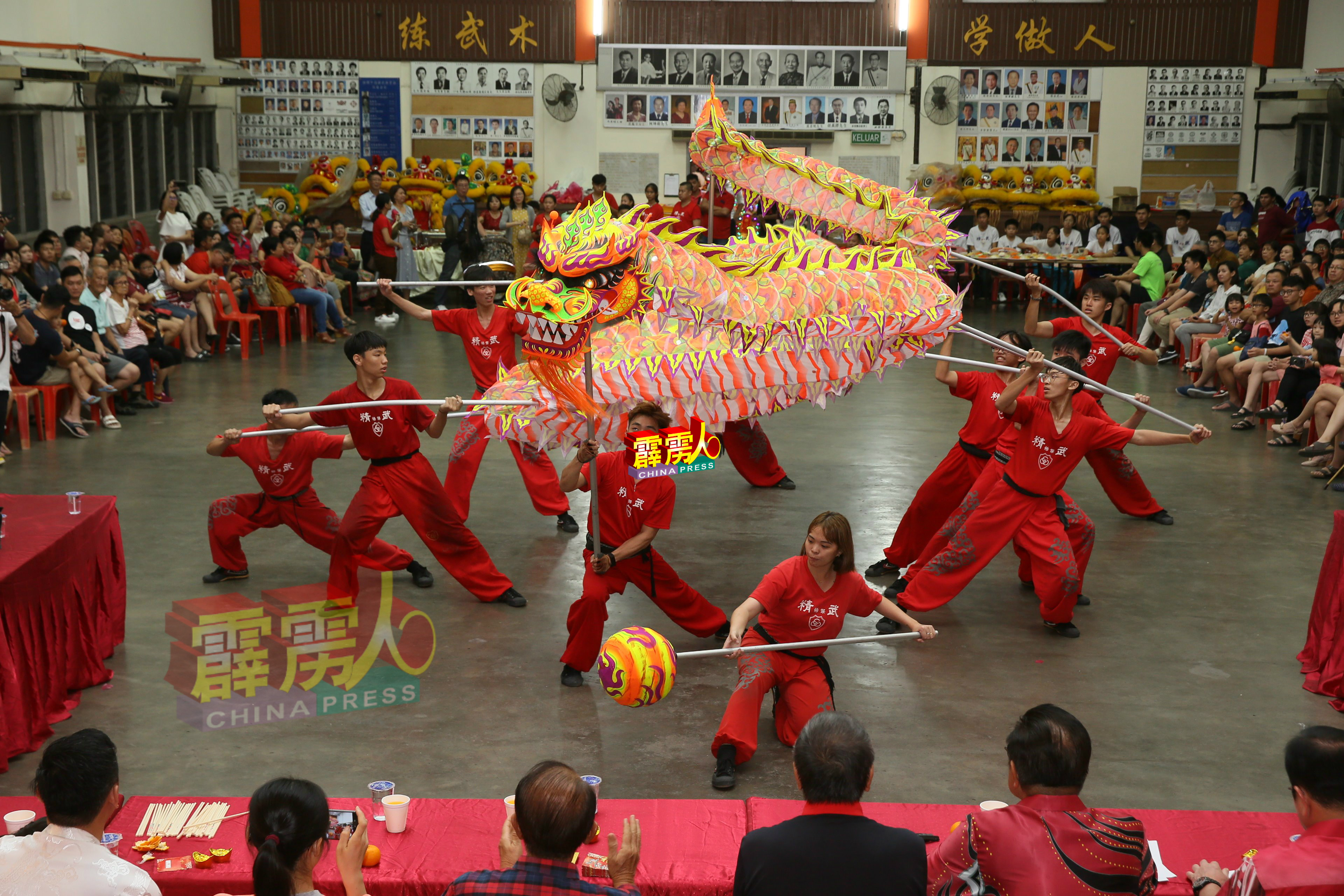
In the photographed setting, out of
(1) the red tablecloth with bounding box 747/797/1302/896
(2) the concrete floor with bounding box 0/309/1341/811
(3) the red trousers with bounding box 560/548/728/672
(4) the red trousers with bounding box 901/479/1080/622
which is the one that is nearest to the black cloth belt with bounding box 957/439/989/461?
(4) the red trousers with bounding box 901/479/1080/622

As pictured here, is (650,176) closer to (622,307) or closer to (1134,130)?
(1134,130)

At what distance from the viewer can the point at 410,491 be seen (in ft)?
18.4

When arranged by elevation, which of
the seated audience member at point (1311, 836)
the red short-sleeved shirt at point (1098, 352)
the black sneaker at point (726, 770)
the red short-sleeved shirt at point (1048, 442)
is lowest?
the black sneaker at point (726, 770)

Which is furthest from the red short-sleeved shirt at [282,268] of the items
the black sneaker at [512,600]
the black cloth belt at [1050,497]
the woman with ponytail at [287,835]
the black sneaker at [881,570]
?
the woman with ponytail at [287,835]

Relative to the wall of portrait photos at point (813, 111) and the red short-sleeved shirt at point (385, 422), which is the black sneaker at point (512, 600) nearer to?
the red short-sleeved shirt at point (385, 422)

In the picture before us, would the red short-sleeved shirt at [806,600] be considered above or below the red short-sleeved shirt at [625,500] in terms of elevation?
below

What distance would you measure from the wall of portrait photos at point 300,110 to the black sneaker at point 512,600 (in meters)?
12.3

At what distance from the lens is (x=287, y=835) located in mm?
2430

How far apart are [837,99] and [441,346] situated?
7.08 m

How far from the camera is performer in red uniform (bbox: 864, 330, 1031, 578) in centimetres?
591

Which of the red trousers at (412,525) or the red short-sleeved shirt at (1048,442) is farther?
the red trousers at (412,525)

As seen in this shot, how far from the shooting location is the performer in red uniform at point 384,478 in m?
5.54

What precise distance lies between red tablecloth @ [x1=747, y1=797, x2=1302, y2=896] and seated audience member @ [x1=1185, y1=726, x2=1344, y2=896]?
52cm

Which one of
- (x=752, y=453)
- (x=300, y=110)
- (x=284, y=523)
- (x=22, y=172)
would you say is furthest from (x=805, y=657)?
(x=300, y=110)
